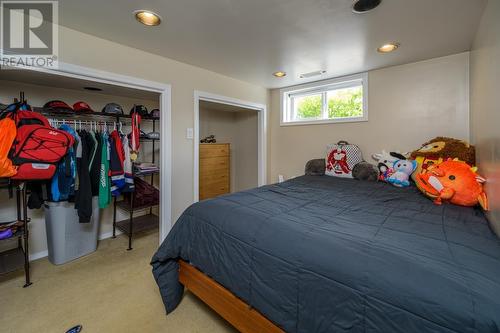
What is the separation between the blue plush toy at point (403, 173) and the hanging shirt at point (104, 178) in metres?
2.94

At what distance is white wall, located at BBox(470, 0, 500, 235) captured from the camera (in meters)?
1.19

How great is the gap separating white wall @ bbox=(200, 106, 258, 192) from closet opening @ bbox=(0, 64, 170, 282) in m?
1.71

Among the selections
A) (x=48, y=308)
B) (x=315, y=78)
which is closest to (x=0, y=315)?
(x=48, y=308)

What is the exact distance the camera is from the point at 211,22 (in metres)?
1.73

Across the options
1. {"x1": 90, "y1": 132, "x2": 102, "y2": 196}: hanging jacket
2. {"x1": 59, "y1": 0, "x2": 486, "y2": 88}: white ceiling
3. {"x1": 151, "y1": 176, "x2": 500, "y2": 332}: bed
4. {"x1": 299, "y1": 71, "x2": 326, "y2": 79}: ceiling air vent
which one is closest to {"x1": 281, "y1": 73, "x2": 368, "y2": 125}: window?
{"x1": 299, "y1": 71, "x2": 326, "y2": 79}: ceiling air vent

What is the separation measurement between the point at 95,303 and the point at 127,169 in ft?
4.36

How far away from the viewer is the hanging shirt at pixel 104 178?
2307 mm

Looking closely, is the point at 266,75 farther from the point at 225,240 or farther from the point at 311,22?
the point at 225,240

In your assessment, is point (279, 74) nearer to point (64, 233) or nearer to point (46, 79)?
point (46, 79)

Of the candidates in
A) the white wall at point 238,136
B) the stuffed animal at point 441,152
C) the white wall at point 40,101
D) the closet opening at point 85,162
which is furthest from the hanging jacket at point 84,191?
the stuffed animal at point 441,152

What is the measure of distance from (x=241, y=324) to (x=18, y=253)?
2161mm

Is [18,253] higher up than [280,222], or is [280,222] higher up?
[280,222]

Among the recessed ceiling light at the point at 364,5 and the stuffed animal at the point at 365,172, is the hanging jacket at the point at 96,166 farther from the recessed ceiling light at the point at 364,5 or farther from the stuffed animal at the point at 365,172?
the stuffed animal at the point at 365,172

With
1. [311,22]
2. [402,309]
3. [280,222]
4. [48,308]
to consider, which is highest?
[311,22]
